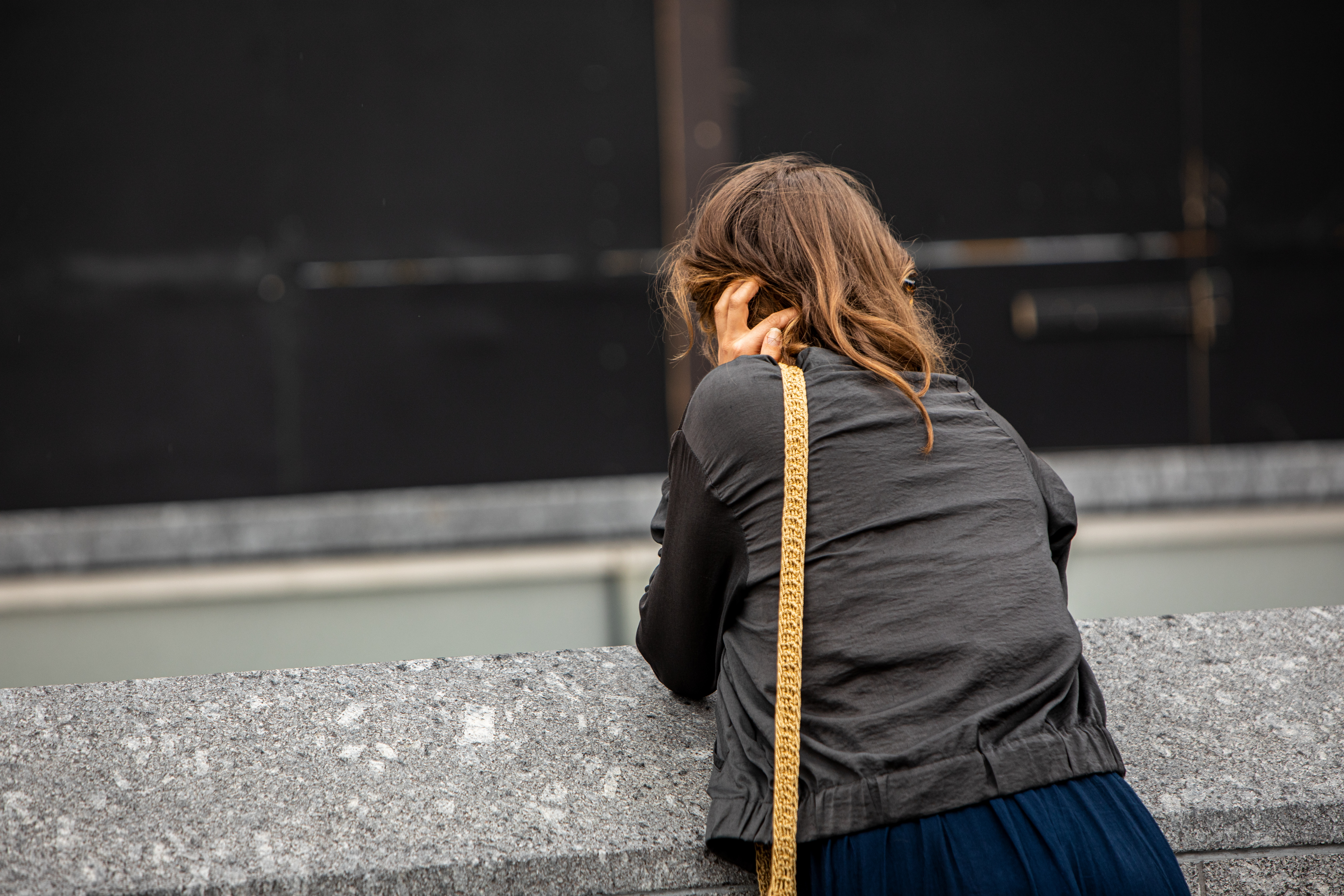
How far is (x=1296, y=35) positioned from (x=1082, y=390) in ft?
7.48

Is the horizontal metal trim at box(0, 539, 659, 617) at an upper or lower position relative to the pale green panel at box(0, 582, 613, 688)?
upper

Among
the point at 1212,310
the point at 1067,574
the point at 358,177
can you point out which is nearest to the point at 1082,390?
the point at 1212,310

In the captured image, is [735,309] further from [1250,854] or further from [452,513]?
[452,513]

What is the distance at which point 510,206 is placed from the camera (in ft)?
20.2

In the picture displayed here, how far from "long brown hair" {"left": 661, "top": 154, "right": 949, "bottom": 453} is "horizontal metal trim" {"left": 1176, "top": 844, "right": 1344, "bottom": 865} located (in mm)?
935

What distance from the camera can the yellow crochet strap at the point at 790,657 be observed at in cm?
154

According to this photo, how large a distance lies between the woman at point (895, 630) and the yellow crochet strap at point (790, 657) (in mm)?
19

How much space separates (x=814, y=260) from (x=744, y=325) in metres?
0.16

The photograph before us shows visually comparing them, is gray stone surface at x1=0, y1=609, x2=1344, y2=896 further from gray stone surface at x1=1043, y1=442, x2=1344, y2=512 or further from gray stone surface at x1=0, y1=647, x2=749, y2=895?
gray stone surface at x1=1043, y1=442, x2=1344, y2=512

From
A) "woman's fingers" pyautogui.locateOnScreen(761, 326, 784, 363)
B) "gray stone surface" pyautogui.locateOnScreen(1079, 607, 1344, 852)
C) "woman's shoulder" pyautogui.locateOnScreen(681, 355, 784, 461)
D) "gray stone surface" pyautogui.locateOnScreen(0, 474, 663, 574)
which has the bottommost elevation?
"gray stone surface" pyautogui.locateOnScreen(0, 474, 663, 574)

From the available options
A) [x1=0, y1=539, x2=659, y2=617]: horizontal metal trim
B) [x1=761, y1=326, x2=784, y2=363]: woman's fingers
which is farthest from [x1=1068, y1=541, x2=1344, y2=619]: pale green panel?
[x1=761, y1=326, x2=784, y2=363]: woman's fingers

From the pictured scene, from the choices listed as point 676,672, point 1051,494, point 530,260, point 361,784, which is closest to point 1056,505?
point 1051,494

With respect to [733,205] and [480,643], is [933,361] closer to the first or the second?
[733,205]

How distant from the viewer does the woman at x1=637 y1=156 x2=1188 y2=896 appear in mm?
1487
